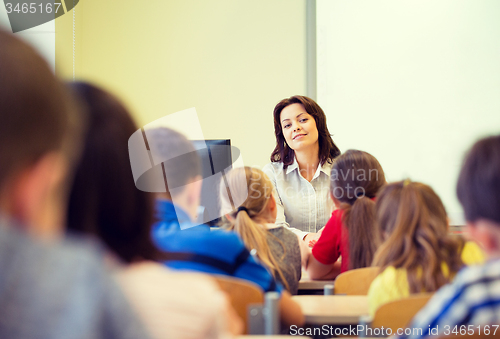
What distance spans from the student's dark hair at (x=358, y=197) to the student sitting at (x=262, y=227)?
0.26 meters

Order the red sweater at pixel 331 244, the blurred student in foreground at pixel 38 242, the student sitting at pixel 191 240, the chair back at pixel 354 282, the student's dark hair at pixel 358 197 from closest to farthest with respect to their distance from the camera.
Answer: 1. the blurred student in foreground at pixel 38 242
2. the student sitting at pixel 191 240
3. the chair back at pixel 354 282
4. the student's dark hair at pixel 358 197
5. the red sweater at pixel 331 244

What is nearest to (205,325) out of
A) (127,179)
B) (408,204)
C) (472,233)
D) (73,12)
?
(127,179)

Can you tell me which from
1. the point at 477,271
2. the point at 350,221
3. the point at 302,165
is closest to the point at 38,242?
the point at 477,271

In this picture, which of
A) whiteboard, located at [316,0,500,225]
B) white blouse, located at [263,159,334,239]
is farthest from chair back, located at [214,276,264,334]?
whiteboard, located at [316,0,500,225]

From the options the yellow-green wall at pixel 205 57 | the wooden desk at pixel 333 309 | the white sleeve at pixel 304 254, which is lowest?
the white sleeve at pixel 304 254

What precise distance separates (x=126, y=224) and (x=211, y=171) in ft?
5.13

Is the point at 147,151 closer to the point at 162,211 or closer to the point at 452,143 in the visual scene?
the point at 162,211

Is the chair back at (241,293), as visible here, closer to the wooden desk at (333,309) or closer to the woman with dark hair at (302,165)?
the wooden desk at (333,309)

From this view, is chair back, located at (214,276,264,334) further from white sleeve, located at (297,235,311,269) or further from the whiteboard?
the whiteboard

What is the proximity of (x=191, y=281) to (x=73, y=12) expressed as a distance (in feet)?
12.8

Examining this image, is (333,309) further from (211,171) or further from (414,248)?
(211,171)

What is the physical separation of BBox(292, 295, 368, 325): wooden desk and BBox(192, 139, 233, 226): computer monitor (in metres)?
0.80

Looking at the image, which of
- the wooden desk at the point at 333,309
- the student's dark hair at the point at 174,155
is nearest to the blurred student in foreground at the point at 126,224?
the student's dark hair at the point at 174,155

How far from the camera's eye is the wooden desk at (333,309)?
1255 mm
